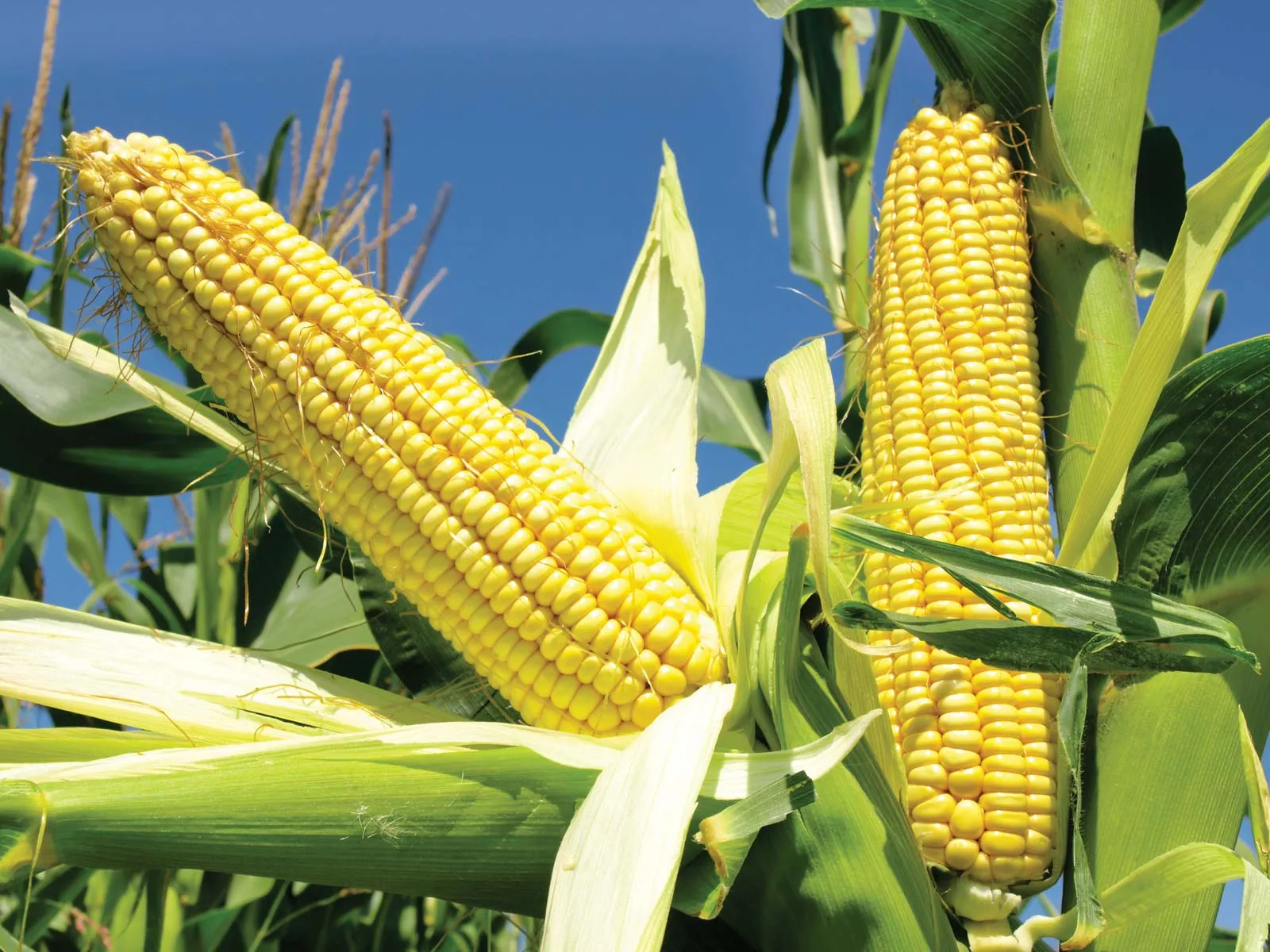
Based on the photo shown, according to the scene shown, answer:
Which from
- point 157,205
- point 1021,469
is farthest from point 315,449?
point 1021,469

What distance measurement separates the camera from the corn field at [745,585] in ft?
3.32

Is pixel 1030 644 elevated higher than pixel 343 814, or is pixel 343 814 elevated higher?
pixel 1030 644

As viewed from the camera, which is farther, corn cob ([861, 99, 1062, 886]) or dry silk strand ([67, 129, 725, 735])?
dry silk strand ([67, 129, 725, 735])

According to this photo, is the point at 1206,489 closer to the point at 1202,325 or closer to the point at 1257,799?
the point at 1257,799

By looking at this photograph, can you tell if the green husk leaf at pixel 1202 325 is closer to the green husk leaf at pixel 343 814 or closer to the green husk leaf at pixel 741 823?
the green husk leaf at pixel 741 823

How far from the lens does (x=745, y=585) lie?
1117mm

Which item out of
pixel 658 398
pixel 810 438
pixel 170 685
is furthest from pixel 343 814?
pixel 658 398

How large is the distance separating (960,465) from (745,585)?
323 millimetres

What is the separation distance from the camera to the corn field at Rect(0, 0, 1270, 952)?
1.01 metres

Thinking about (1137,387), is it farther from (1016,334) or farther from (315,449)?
(315,449)

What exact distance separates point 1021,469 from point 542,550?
0.57 metres

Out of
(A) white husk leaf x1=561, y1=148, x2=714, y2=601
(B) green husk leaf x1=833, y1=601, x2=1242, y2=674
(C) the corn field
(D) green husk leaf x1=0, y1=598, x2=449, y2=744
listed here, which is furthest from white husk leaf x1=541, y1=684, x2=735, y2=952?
(D) green husk leaf x1=0, y1=598, x2=449, y2=744

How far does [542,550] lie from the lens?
1252 mm

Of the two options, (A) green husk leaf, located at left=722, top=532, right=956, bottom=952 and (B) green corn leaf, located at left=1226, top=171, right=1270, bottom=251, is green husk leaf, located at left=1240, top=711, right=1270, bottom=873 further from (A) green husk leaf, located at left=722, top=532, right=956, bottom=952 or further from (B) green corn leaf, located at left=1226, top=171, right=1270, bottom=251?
(B) green corn leaf, located at left=1226, top=171, right=1270, bottom=251
